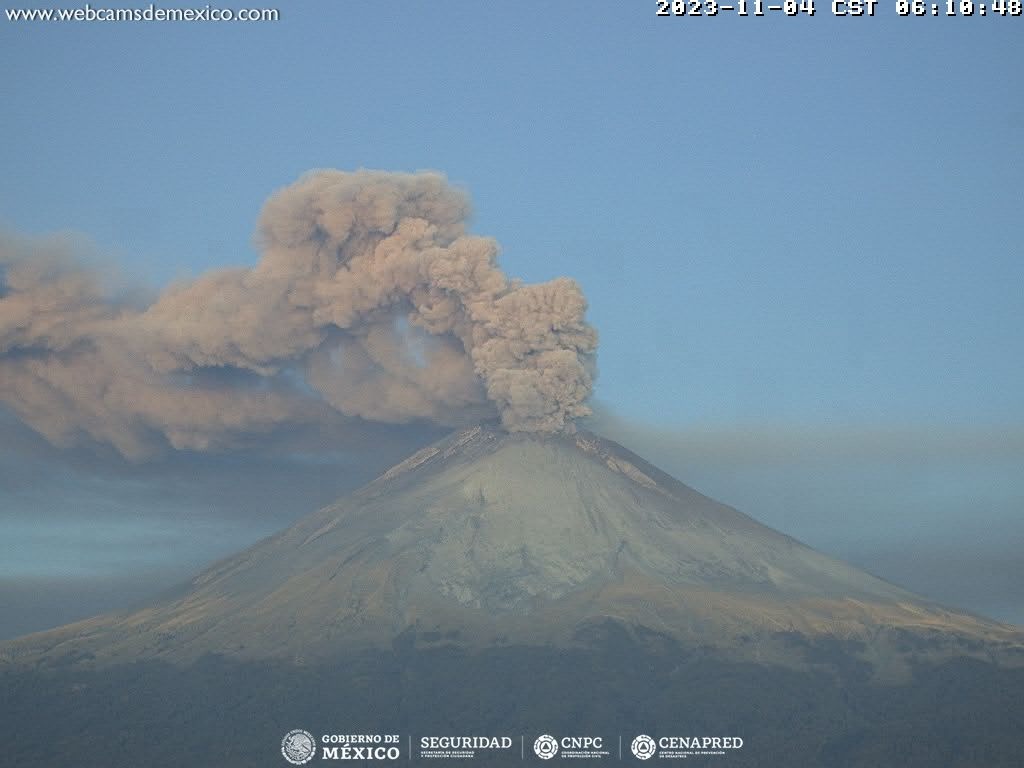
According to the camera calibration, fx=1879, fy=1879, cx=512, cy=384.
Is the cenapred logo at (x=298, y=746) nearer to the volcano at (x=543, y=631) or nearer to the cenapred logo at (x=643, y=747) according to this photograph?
the volcano at (x=543, y=631)

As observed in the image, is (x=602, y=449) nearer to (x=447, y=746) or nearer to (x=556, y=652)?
(x=556, y=652)

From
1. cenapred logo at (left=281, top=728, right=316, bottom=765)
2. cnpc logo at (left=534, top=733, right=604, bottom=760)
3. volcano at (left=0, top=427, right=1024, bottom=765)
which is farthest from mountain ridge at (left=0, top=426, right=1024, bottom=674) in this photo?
cnpc logo at (left=534, top=733, right=604, bottom=760)

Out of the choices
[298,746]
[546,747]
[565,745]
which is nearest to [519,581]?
[565,745]

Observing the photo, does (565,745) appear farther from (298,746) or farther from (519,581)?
(519,581)

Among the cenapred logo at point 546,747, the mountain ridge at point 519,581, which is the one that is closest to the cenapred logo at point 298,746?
the mountain ridge at point 519,581

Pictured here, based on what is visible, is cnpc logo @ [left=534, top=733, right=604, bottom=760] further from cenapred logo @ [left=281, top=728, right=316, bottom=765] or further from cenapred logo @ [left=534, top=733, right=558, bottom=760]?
cenapred logo @ [left=281, top=728, right=316, bottom=765]
